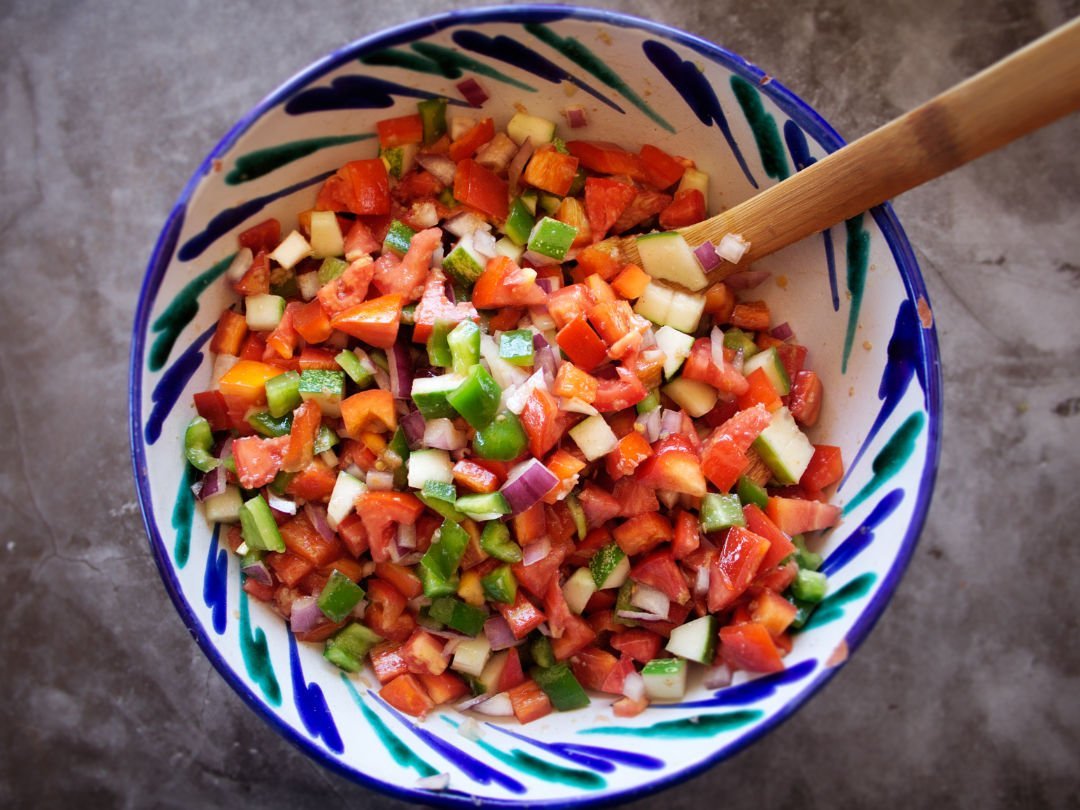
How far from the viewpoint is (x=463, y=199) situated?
1.84m

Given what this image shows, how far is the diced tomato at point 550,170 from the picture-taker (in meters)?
1.84

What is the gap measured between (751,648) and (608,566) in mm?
315

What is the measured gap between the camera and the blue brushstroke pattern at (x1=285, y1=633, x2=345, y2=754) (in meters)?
1.69

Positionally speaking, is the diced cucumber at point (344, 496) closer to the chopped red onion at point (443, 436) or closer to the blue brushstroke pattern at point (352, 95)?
the chopped red onion at point (443, 436)

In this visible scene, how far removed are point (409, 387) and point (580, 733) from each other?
0.78 m

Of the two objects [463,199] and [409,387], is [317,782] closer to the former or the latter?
[409,387]

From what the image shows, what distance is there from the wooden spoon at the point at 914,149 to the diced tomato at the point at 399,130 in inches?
18.5

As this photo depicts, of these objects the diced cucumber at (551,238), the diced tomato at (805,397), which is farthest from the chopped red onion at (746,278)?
the diced cucumber at (551,238)

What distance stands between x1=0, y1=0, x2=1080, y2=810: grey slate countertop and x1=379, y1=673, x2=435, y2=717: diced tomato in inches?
23.0

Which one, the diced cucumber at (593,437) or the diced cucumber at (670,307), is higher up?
the diced cucumber at (670,307)

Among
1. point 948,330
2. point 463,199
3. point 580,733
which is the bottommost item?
point 580,733

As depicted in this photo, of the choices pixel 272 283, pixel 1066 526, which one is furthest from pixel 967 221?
pixel 272 283

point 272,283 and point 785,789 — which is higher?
point 272,283

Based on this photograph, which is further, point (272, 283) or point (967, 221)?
point (967, 221)
